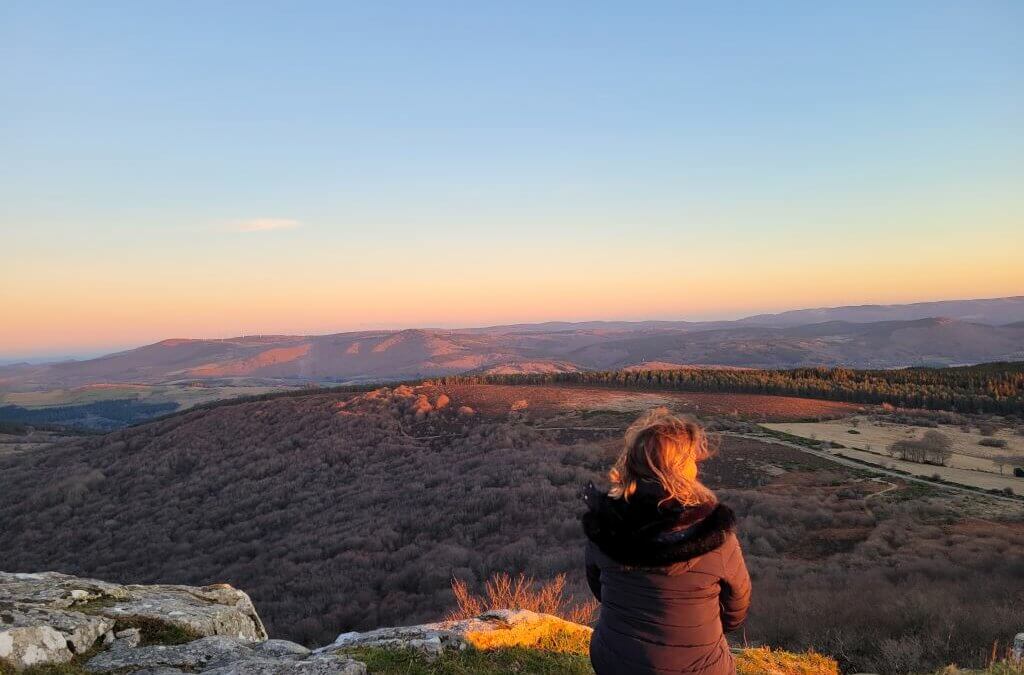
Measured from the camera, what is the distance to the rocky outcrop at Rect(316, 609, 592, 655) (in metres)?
5.55

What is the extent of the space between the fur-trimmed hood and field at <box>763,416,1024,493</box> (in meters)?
18.6

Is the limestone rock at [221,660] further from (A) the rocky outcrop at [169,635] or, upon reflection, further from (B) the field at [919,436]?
(B) the field at [919,436]

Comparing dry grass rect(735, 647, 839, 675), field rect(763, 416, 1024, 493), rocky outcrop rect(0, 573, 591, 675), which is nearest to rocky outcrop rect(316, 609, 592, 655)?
rocky outcrop rect(0, 573, 591, 675)

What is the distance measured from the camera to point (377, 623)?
12664 millimetres

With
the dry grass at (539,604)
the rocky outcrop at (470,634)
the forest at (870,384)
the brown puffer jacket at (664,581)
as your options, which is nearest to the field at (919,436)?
the forest at (870,384)

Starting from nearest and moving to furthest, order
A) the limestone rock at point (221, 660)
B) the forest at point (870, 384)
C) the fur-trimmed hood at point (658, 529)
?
the fur-trimmed hood at point (658, 529) < the limestone rock at point (221, 660) < the forest at point (870, 384)

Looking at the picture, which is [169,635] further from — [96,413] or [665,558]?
[96,413]

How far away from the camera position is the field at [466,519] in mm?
9234

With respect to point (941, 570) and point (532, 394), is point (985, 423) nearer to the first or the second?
point (941, 570)

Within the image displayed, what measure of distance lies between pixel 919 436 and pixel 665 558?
25.2m

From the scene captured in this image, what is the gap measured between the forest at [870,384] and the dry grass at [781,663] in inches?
1115

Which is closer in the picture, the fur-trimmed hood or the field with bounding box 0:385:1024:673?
the fur-trimmed hood

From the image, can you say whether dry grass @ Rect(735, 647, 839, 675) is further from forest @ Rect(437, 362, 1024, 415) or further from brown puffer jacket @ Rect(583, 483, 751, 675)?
forest @ Rect(437, 362, 1024, 415)

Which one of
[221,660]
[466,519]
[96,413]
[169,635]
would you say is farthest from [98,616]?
[96,413]
